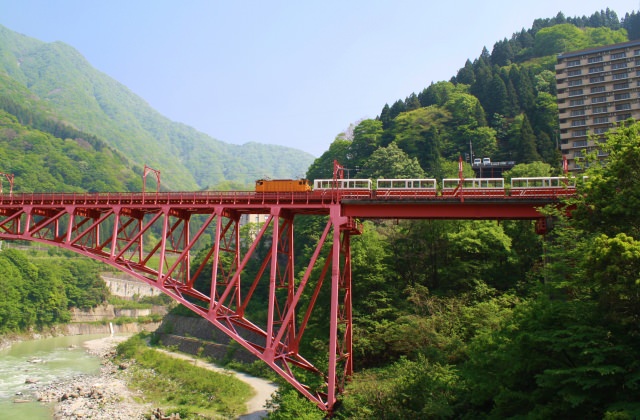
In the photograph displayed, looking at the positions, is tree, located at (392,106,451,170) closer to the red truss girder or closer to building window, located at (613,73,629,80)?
building window, located at (613,73,629,80)

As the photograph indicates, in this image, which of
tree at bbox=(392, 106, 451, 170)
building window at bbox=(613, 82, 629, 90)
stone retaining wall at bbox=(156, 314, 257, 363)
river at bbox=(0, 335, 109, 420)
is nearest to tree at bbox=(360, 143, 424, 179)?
tree at bbox=(392, 106, 451, 170)

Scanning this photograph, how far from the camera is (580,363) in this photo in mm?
14422

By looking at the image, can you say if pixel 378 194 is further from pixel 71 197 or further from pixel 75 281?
pixel 75 281

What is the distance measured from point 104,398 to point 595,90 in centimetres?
6509

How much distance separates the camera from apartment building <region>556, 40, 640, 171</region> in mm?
66750

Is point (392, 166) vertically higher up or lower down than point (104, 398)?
Result: higher up

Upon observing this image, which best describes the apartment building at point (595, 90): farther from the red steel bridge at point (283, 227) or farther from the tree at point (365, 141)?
the red steel bridge at point (283, 227)

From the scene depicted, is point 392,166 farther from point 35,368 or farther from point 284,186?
point 35,368

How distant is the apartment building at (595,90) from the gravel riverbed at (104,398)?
49.0m

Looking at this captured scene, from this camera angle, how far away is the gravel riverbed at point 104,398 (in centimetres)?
3450

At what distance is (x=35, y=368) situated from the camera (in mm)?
52125

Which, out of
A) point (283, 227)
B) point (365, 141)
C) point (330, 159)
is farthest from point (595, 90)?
point (283, 227)

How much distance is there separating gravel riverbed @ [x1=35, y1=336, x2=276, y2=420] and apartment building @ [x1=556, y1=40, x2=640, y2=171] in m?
49.0

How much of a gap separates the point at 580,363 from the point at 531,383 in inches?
80.8
